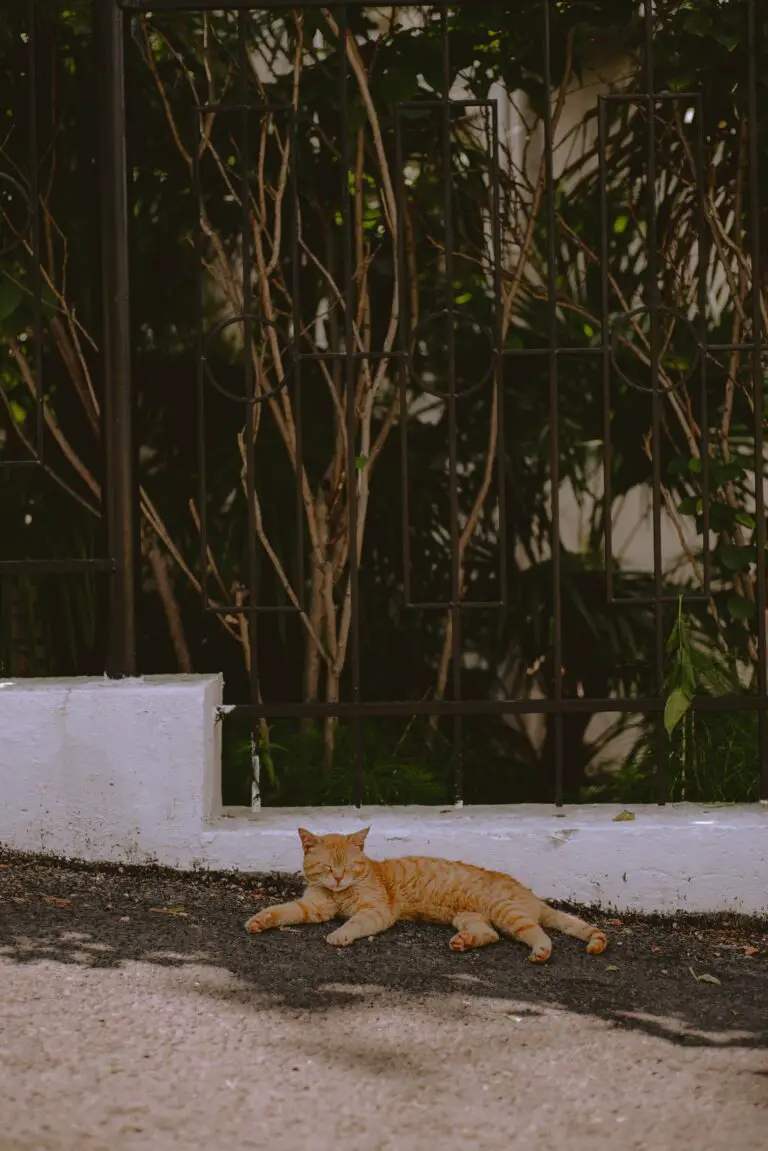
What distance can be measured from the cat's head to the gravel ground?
13 cm

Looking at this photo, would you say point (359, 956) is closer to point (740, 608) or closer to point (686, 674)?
point (686, 674)

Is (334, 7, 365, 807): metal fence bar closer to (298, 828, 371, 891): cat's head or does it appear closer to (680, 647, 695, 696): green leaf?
(298, 828, 371, 891): cat's head

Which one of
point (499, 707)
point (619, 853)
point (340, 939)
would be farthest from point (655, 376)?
point (340, 939)

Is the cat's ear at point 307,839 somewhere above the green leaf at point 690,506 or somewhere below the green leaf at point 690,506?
below

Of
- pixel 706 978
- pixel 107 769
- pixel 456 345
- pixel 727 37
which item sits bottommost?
pixel 706 978

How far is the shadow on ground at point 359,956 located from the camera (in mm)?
2918

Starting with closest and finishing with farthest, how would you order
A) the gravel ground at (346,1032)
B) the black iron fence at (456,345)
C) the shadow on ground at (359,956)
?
the gravel ground at (346,1032), the shadow on ground at (359,956), the black iron fence at (456,345)

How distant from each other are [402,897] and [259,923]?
376mm

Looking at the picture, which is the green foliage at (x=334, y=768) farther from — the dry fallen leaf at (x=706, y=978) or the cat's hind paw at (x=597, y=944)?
the dry fallen leaf at (x=706, y=978)

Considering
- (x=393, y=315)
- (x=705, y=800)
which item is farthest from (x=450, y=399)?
(x=705, y=800)

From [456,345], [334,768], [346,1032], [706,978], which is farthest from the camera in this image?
[456,345]

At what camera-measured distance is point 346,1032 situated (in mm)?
2719

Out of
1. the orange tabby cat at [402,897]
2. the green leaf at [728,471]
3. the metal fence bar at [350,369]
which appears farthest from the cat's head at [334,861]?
the green leaf at [728,471]

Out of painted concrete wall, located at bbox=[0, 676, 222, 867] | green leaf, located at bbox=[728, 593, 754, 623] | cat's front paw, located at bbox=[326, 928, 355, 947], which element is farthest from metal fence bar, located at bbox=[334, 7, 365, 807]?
green leaf, located at bbox=[728, 593, 754, 623]
